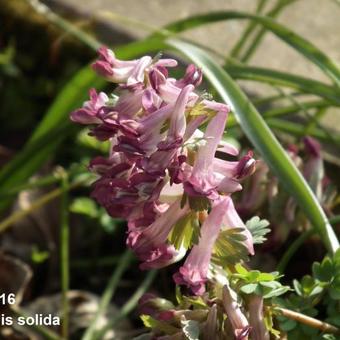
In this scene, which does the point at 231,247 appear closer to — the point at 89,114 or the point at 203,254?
the point at 203,254

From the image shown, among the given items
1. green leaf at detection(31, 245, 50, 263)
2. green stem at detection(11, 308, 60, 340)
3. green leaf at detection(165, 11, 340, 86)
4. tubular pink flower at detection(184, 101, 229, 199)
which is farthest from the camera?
green leaf at detection(31, 245, 50, 263)

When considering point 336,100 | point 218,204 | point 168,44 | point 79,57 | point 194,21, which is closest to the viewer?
point 218,204

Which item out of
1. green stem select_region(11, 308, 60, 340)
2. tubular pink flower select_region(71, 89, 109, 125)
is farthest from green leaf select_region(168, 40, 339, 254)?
green stem select_region(11, 308, 60, 340)

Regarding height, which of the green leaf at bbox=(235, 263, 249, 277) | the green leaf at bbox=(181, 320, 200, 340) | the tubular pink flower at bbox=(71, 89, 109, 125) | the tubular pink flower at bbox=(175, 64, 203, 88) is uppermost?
the tubular pink flower at bbox=(175, 64, 203, 88)

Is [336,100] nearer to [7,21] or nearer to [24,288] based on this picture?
[24,288]

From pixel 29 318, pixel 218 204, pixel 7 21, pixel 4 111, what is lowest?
pixel 218 204

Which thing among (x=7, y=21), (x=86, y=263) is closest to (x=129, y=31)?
(x=7, y=21)

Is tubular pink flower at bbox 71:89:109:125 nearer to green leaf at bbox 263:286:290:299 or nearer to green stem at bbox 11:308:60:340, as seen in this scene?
→ green leaf at bbox 263:286:290:299

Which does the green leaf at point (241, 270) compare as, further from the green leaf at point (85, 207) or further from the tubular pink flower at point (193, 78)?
the green leaf at point (85, 207)
